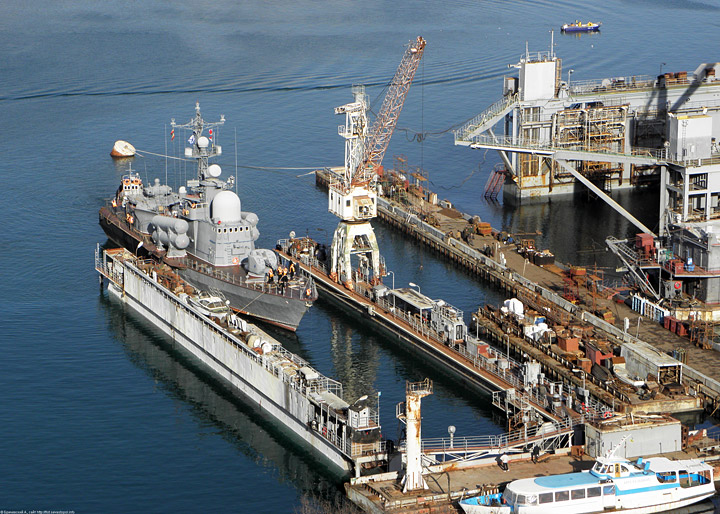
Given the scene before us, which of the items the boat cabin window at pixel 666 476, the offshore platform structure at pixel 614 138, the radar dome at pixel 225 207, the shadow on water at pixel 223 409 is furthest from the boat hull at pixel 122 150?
the boat cabin window at pixel 666 476

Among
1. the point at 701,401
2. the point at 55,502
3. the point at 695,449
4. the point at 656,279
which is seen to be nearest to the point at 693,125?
the point at 656,279

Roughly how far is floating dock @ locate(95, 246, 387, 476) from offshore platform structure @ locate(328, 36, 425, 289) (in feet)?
52.7

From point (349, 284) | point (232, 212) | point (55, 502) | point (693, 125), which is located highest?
point (693, 125)

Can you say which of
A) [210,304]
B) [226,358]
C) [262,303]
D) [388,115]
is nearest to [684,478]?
[226,358]

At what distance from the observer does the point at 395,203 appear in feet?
441

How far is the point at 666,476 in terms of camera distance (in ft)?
220

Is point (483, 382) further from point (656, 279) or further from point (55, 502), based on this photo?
point (55, 502)

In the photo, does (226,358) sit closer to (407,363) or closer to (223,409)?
(223,409)

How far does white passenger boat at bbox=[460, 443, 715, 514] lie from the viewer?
6372 centimetres

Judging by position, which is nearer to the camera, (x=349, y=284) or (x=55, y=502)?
(x=55, y=502)

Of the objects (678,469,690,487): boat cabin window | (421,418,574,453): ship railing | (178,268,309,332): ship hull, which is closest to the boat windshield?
(678,469,690,487): boat cabin window

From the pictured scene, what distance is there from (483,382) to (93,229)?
5988cm

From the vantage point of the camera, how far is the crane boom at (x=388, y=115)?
→ 105938 millimetres

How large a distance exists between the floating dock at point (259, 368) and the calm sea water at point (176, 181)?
57.8 inches
